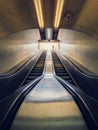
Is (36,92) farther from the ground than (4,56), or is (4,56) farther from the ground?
(4,56)

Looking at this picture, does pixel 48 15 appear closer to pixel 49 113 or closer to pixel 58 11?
pixel 58 11

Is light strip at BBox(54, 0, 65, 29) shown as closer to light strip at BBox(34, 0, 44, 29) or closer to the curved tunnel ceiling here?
the curved tunnel ceiling

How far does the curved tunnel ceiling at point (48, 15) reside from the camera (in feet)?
16.4

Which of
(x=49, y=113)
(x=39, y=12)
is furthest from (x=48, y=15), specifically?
(x=49, y=113)

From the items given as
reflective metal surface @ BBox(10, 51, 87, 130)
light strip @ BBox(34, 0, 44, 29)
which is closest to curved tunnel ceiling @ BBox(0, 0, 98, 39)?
light strip @ BBox(34, 0, 44, 29)

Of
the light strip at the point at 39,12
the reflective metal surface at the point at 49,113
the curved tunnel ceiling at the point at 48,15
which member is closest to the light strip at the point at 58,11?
the curved tunnel ceiling at the point at 48,15

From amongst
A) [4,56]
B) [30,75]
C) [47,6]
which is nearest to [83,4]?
[47,6]

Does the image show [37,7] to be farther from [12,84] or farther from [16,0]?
[12,84]

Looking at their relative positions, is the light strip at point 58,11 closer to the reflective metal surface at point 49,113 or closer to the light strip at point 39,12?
the light strip at point 39,12

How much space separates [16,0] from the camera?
190 inches

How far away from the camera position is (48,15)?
6.10 m

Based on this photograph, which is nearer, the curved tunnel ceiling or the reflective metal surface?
the reflective metal surface

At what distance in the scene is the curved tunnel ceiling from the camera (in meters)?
5.00

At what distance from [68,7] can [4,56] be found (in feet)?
11.4
